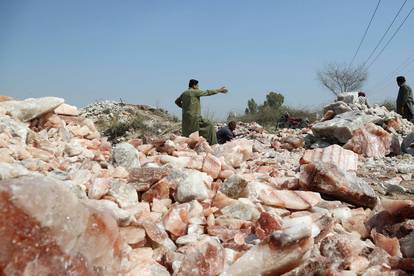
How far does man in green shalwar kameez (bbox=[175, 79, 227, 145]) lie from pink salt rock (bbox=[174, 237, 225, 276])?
16.8 feet

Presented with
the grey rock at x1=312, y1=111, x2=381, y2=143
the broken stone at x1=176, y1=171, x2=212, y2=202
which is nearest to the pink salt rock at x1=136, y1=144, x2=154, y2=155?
the broken stone at x1=176, y1=171, x2=212, y2=202

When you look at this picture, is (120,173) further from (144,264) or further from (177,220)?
(144,264)

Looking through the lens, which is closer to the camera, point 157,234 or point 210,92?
point 157,234

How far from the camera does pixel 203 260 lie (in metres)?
2.22

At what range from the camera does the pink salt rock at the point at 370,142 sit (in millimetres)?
6197

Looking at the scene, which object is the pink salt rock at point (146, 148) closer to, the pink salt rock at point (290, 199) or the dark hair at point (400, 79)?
the pink salt rock at point (290, 199)

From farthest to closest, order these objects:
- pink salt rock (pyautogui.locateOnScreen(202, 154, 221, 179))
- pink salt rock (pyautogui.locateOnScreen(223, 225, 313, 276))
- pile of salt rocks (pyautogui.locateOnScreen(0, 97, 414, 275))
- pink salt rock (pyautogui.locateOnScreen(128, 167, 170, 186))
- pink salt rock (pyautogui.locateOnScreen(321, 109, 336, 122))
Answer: pink salt rock (pyautogui.locateOnScreen(321, 109, 336, 122))
pink salt rock (pyautogui.locateOnScreen(202, 154, 221, 179))
pink salt rock (pyautogui.locateOnScreen(128, 167, 170, 186))
pink salt rock (pyautogui.locateOnScreen(223, 225, 313, 276))
pile of salt rocks (pyautogui.locateOnScreen(0, 97, 414, 275))

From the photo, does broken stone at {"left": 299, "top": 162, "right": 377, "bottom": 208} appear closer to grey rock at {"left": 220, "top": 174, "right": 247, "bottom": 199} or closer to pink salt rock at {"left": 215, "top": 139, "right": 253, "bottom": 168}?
grey rock at {"left": 220, "top": 174, "right": 247, "bottom": 199}

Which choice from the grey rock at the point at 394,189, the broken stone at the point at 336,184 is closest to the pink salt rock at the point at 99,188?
the broken stone at the point at 336,184

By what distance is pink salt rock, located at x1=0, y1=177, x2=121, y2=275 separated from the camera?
1673mm

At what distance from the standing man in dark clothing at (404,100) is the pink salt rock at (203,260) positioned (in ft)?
25.7

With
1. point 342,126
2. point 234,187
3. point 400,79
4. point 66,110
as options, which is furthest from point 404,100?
point 234,187

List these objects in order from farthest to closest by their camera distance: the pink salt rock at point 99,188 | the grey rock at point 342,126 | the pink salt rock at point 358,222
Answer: the grey rock at point 342,126, the pink salt rock at point 358,222, the pink salt rock at point 99,188

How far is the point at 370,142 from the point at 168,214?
4.27 metres
